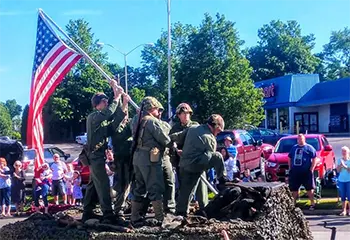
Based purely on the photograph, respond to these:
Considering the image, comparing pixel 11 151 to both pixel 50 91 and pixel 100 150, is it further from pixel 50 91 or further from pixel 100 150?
pixel 100 150

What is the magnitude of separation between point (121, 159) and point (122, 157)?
0.12 feet

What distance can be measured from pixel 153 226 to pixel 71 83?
173 ft

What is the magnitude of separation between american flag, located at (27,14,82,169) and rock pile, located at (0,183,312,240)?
1.58m

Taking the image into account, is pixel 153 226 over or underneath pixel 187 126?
underneath

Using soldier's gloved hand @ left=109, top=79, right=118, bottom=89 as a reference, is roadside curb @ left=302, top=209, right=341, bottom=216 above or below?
below

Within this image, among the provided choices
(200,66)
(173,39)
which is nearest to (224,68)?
(200,66)

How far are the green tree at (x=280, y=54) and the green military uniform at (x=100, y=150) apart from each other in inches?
2739

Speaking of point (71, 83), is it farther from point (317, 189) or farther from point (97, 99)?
point (97, 99)

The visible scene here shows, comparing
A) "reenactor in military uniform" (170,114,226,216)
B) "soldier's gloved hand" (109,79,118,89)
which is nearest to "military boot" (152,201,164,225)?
"reenactor in military uniform" (170,114,226,216)

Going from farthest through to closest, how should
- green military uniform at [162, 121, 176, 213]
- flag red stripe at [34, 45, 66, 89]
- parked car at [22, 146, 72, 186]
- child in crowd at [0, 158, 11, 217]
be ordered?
1. parked car at [22, 146, 72, 186]
2. child in crowd at [0, 158, 11, 217]
3. flag red stripe at [34, 45, 66, 89]
4. green military uniform at [162, 121, 176, 213]

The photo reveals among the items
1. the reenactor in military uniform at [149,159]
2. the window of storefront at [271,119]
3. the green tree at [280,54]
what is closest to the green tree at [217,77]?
the window of storefront at [271,119]

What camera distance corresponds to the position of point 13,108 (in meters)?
114

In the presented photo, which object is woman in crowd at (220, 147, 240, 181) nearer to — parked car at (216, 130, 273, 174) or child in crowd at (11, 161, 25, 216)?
parked car at (216, 130, 273, 174)

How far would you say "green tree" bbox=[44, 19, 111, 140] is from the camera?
187 ft
